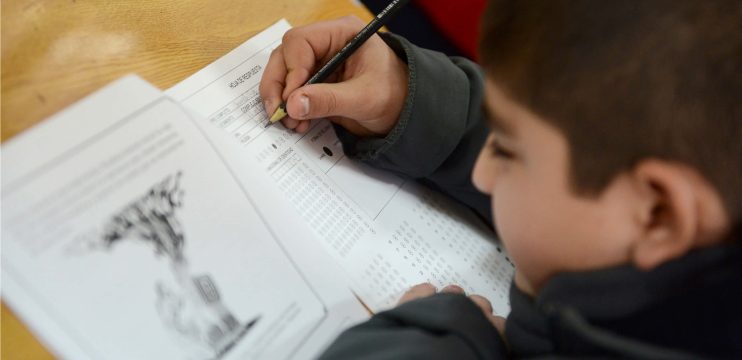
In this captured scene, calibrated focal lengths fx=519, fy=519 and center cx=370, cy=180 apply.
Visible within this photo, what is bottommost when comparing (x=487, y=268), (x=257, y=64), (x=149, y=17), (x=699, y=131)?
(x=487, y=268)

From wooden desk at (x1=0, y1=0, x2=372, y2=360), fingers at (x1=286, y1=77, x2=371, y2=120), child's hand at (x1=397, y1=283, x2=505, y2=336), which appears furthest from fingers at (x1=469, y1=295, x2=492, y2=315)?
wooden desk at (x1=0, y1=0, x2=372, y2=360)

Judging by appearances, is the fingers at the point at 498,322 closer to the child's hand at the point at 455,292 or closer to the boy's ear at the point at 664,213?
the child's hand at the point at 455,292

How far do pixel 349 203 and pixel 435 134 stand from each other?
139 mm

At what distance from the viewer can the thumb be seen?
0.53 m

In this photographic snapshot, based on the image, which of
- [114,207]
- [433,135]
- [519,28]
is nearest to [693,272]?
[519,28]

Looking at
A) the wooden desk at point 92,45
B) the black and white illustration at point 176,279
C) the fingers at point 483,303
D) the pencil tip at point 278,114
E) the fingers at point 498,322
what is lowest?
the fingers at point 498,322

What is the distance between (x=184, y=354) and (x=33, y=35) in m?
0.32

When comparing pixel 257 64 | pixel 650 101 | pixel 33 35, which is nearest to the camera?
pixel 650 101

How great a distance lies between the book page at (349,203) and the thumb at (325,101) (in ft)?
0.12

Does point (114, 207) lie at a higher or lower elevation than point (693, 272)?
higher

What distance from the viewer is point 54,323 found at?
347mm

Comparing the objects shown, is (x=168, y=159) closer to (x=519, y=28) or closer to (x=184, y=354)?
(x=184, y=354)

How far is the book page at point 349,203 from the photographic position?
512 millimetres

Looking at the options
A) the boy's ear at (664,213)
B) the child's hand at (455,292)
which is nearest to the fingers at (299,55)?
the child's hand at (455,292)
